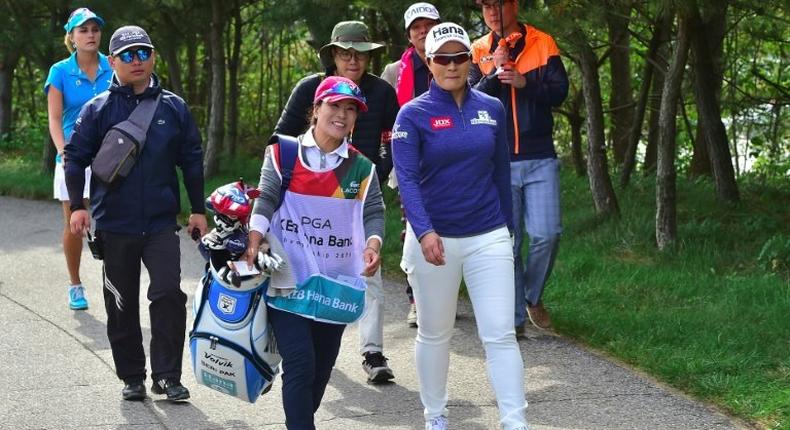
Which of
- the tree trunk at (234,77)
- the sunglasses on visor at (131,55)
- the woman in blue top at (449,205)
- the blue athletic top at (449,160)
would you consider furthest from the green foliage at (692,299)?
the tree trunk at (234,77)

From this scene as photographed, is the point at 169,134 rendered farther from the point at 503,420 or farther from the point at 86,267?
the point at 86,267

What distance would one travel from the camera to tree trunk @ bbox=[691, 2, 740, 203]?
412 inches

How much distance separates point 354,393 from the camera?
6480 mm

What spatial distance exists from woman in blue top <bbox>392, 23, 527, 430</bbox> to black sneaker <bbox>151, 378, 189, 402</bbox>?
1.24 m

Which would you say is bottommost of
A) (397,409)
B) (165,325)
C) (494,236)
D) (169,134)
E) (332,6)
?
(397,409)

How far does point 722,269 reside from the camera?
909 cm

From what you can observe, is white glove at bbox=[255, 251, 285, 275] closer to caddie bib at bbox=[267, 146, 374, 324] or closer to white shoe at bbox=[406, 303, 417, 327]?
caddie bib at bbox=[267, 146, 374, 324]

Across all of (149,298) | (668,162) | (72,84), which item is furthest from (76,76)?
(668,162)

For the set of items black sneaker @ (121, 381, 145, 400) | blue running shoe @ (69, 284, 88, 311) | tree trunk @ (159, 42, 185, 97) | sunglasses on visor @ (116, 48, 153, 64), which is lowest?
black sneaker @ (121, 381, 145, 400)

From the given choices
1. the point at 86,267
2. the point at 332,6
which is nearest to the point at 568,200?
the point at 332,6

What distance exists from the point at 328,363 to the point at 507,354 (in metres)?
0.72

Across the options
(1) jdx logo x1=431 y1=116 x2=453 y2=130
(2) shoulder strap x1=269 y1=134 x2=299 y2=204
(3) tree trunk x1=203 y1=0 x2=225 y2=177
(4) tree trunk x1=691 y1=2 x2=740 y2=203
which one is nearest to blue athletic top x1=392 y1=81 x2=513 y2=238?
(1) jdx logo x1=431 y1=116 x2=453 y2=130

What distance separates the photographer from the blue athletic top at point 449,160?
18.2 ft

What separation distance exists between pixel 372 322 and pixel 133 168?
4.77 ft
